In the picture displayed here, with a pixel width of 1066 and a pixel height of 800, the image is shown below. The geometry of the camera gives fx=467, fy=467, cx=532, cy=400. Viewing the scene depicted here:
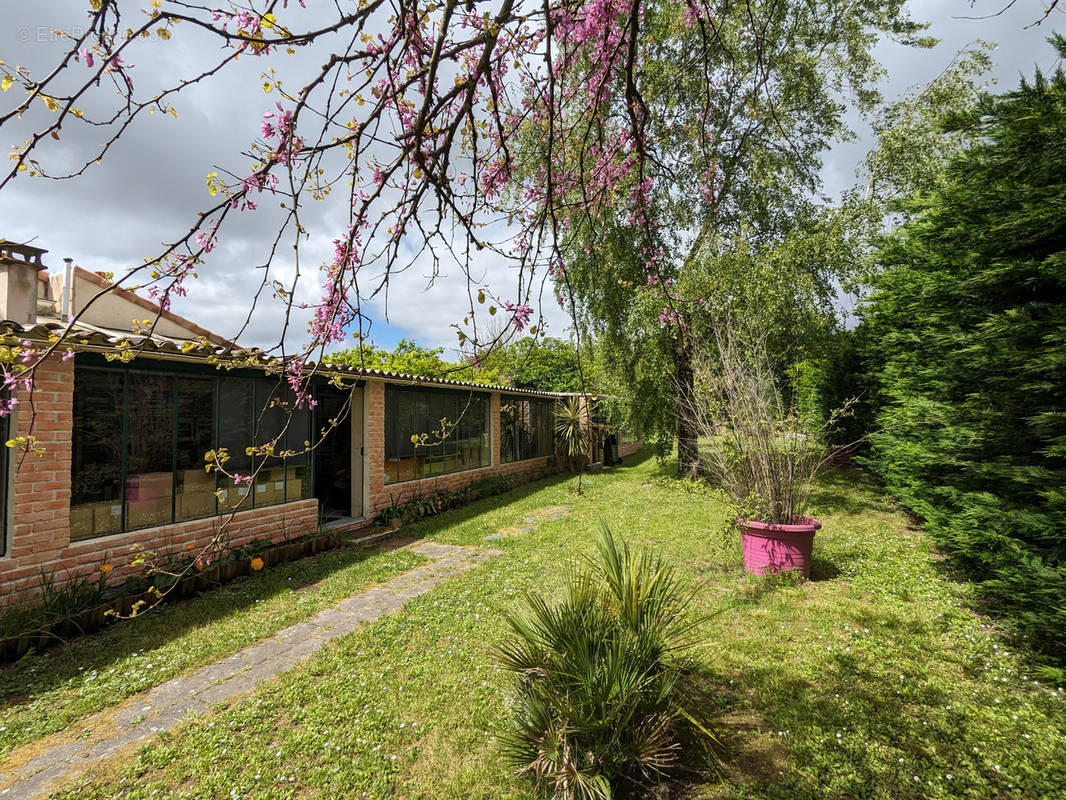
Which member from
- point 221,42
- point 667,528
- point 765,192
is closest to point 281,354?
point 221,42

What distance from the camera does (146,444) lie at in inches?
203

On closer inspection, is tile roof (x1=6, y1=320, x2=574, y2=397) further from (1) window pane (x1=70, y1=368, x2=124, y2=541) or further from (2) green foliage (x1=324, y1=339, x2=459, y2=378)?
(2) green foliage (x1=324, y1=339, x2=459, y2=378)

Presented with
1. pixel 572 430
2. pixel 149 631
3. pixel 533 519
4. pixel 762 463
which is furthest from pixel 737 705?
pixel 572 430

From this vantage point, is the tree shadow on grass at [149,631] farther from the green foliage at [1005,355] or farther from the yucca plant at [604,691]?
the green foliage at [1005,355]

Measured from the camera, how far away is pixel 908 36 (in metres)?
8.96

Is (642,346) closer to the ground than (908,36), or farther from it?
closer to the ground

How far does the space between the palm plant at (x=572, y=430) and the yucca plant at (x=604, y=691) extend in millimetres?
10649

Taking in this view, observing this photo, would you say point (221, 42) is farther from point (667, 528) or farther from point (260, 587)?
Result: point (667, 528)

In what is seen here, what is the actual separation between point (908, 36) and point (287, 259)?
12.7 metres

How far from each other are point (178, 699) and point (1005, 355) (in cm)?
665

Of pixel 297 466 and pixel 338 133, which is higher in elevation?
pixel 338 133

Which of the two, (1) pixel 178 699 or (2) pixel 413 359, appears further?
(2) pixel 413 359

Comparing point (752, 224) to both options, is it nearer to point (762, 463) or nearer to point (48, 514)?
point (762, 463)

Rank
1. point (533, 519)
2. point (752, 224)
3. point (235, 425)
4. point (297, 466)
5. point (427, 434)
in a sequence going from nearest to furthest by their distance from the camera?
point (235, 425) → point (297, 466) → point (427, 434) → point (533, 519) → point (752, 224)
